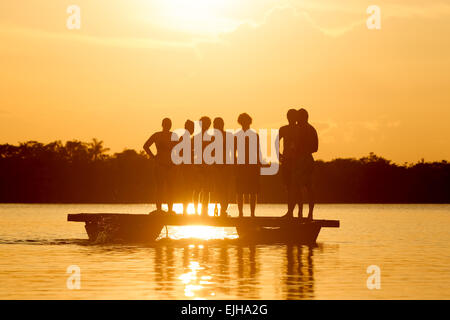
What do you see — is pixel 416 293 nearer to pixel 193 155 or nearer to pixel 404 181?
pixel 193 155

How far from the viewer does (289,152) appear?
73.5 feet

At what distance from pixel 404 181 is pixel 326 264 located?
377ft

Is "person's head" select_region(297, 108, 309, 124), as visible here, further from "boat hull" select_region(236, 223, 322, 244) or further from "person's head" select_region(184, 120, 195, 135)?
"boat hull" select_region(236, 223, 322, 244)

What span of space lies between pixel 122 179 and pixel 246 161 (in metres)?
106

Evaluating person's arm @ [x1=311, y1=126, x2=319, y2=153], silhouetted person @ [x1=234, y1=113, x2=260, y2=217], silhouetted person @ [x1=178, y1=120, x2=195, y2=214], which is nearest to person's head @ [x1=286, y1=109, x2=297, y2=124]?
person's arm @ [x1=311, y1=126, x2=319, y2=153]

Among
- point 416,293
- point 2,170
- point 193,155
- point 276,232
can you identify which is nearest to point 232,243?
point 276,232

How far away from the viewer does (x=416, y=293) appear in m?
15.2

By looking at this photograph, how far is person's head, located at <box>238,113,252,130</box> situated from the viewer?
21547mm

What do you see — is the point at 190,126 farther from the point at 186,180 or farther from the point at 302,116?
the point at 302,116

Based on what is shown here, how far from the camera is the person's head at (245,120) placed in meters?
21.5

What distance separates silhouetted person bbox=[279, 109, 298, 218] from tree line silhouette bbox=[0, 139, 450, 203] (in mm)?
98181

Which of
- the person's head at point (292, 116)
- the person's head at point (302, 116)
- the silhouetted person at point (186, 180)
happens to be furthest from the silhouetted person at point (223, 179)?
the person's head at point (302, 116)

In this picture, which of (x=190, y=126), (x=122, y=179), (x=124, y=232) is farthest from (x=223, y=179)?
(x=122, y=179)

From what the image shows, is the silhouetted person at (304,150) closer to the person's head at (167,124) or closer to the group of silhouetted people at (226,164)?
the group of silhouetted people at (226,164)
